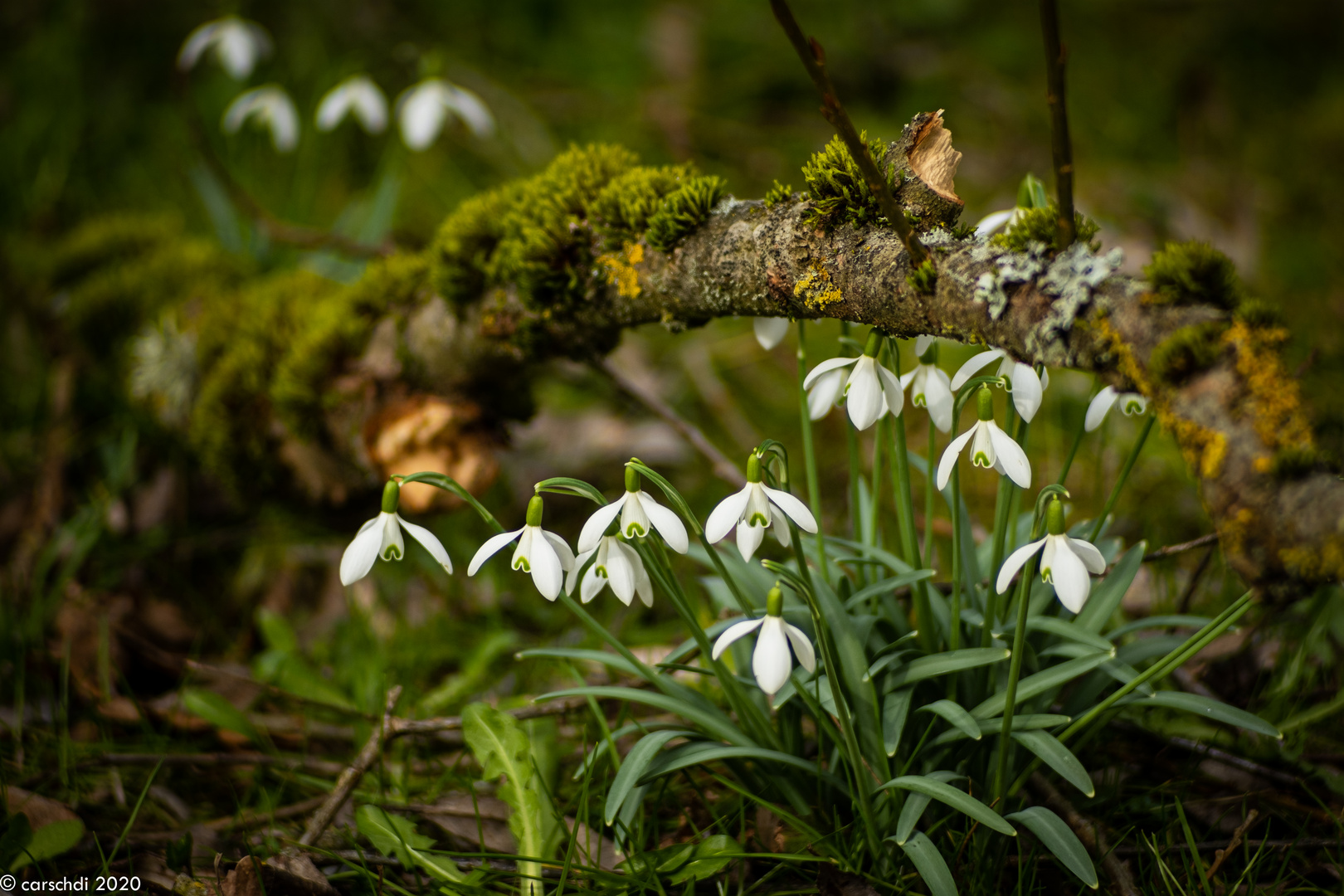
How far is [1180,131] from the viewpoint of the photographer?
13.2 ft

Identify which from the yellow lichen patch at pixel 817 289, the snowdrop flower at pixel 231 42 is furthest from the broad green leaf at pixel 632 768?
the snowdrop flower at pixel 231 42

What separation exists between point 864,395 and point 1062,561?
0.30 m

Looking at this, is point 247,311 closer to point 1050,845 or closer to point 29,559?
point 29,559

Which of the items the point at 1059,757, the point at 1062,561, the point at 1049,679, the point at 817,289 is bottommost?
the point at 1059,757

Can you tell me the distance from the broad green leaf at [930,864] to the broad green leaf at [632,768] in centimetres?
35

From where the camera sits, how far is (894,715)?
1178mm

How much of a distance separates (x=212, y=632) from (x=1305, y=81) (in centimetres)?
548

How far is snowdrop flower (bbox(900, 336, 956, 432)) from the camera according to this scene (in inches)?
45.8

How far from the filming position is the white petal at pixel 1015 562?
38.4 inches

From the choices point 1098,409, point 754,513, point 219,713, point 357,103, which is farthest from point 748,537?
point 357,103

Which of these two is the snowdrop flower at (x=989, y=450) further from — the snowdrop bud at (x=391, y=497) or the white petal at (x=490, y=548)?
the snowdrop bud at (x=391, y=497)

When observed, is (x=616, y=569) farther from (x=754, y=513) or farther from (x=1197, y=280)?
(x=1197, y=280)

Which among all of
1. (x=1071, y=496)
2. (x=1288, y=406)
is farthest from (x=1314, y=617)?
(x=1288, y=406)

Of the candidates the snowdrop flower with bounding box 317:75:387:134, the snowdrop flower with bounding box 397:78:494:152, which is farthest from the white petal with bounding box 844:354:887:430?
the snowdrop flower with bounding box 317:75:387:134
